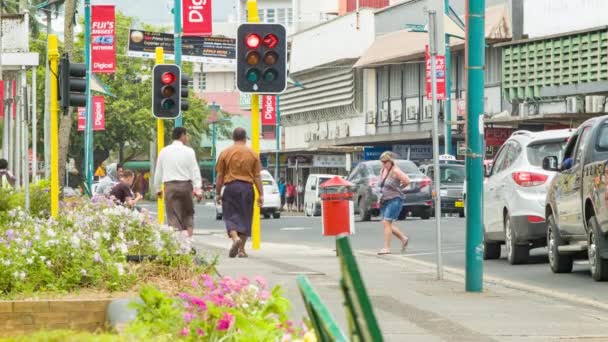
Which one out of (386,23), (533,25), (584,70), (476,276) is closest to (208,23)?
(584,70)

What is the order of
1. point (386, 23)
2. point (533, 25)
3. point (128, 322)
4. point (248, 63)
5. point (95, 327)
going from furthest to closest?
point (386, 23) → point (533, 25) → point (248, 63) → point (95, 327) → point (128, 322)

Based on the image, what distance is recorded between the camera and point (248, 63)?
22.4m

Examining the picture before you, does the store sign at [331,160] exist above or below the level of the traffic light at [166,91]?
below

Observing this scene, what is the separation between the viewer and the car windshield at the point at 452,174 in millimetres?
50094

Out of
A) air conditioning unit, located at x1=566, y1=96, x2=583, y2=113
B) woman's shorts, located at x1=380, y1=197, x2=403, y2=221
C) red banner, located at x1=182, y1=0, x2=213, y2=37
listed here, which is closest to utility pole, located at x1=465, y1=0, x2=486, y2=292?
woman's shorts, located at x1=380, y1=197, x2=403, y2=221

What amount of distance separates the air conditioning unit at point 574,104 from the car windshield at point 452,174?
15.9ft

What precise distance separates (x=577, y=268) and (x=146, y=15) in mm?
139319

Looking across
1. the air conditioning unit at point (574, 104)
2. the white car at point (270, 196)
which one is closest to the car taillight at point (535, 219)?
the air conditioning unit at point (574, 104)

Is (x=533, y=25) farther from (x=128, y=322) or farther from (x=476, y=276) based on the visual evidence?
(x=128, y=322)

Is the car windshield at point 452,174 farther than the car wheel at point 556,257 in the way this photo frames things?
Yes

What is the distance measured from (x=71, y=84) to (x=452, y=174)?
30.6m

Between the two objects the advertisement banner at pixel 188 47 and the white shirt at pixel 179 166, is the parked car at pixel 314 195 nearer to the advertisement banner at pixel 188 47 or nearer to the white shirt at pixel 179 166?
the advertisement banner at pixel 188 47

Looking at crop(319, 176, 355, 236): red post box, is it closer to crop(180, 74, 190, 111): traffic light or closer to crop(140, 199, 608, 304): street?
crop(140, 199, 608, 304): street

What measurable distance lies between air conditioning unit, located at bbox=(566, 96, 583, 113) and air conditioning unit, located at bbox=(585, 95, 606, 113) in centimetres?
45
